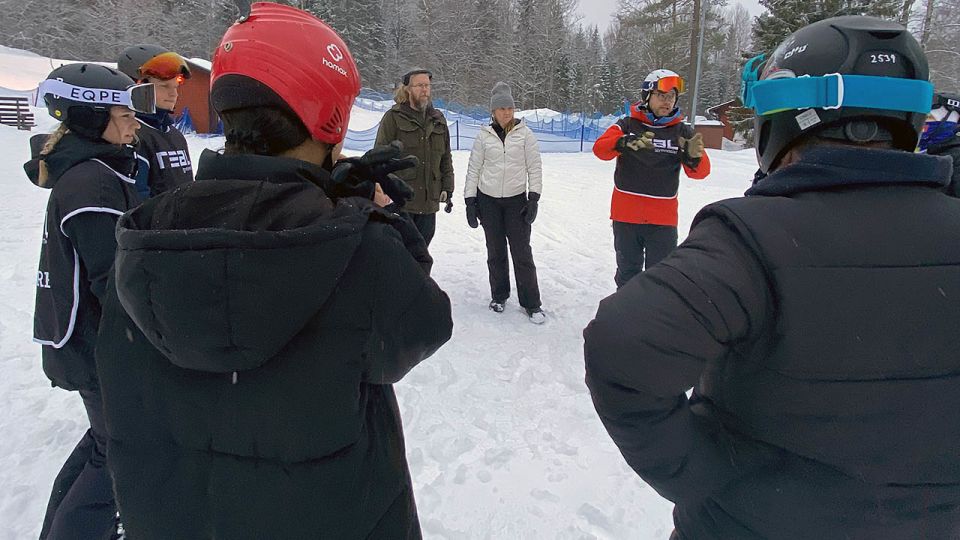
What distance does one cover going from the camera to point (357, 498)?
51.2 inches

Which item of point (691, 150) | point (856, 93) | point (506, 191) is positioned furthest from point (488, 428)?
point (856, 93)

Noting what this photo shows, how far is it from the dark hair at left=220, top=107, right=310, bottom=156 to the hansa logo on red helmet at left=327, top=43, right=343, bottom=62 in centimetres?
19

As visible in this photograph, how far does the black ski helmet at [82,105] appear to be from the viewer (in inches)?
89.6

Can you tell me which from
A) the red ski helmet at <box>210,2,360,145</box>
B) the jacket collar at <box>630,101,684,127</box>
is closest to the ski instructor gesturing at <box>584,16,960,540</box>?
the red ski helmet at <box>210,2,360,145</box>

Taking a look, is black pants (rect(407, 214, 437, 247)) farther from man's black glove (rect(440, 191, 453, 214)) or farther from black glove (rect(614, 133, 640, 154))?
black glove (rect(614, 133, 640, 154))

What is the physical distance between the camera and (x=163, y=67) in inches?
128

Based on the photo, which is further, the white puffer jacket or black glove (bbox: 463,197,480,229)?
black glove (bbox: 463,197,480,229)

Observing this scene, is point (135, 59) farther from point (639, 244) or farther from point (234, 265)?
point (639, 244)

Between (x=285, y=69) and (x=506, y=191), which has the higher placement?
(x=285, y=69)

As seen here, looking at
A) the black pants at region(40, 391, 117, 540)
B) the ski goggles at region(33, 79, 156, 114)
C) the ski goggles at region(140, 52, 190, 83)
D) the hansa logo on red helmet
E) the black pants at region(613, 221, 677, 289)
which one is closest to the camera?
the hansa logo on red helmet

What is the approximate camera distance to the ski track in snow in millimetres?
2787

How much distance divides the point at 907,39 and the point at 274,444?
1582mm

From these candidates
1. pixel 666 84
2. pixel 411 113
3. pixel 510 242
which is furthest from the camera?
pixel 510 242

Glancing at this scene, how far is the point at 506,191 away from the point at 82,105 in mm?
3465
